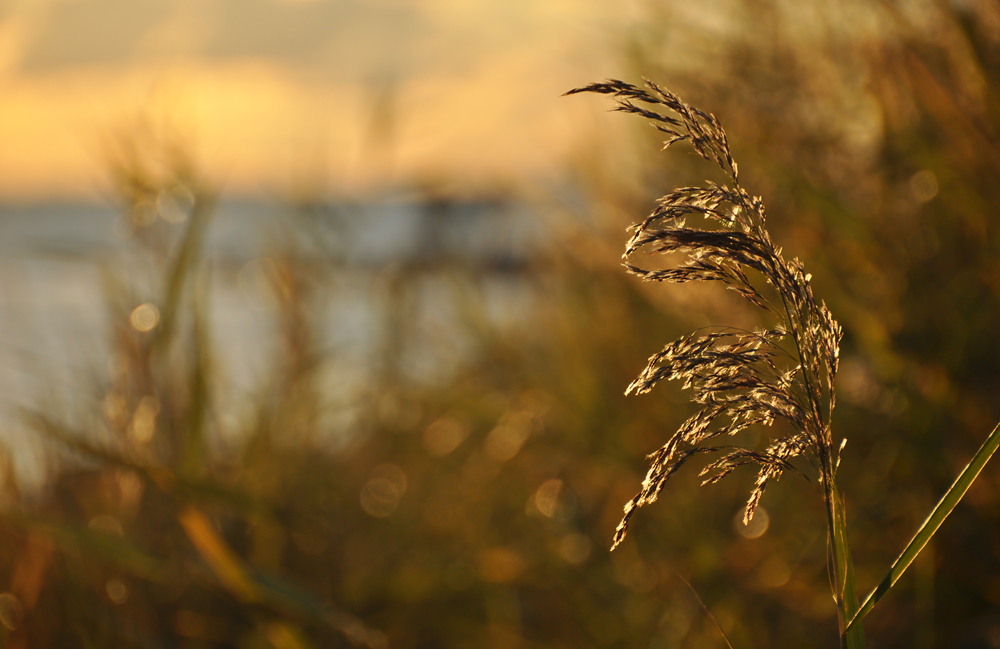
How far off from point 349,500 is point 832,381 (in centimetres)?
162

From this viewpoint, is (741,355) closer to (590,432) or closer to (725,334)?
(725,334)

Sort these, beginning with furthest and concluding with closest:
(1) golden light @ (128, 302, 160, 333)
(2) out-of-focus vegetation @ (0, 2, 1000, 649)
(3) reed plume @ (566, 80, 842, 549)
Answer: (1) golden light @ (128, 302, 160, 333), (2) out-of-focus vegetation @ (0, 2, 1000, 649), (3) reed plume @ (566, 80, 842, 549)

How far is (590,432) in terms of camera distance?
1.61m

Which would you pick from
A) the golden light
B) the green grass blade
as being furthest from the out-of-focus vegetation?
the green grass blade

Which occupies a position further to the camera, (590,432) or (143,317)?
(590,432)

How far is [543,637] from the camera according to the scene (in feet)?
4.82

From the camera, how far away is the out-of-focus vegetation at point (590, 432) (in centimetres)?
113

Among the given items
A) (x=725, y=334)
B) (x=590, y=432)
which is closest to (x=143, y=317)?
(x=590, y=432)

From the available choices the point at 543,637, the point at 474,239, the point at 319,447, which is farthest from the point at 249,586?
the point at 474,239

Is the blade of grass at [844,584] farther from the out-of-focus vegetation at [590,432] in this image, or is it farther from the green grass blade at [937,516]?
the out-of-focus vegetation at [590,432]

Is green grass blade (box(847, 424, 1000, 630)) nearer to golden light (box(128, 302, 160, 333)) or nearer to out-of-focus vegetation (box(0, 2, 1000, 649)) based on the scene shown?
out-of-focus vegetation (box(0, 2, 1000, 649))

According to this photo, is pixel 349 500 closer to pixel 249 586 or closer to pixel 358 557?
pixel 358 557

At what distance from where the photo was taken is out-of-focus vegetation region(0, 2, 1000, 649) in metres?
1.13

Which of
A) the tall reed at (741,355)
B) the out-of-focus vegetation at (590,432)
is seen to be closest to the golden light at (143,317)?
the out-of-focus vegetation at (590,432)
